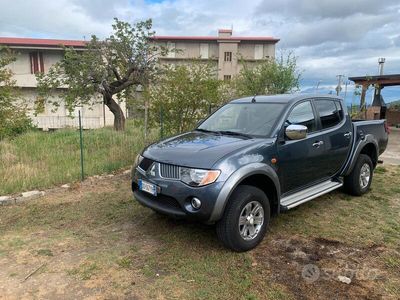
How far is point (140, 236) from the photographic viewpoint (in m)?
4.00

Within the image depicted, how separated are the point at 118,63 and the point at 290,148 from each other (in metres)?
12.8

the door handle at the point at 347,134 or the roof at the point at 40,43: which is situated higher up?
the roof at the point at 40,43

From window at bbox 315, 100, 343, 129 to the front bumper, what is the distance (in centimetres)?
236

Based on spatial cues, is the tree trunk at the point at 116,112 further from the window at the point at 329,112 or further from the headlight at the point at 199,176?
the headlight at the point at 199,176

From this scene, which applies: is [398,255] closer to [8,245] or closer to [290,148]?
[290,148]

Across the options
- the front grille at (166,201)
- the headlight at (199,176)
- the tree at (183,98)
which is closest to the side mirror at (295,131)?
the headlight at (199,176)

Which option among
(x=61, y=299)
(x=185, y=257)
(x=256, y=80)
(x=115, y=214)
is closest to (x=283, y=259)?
(x=185, y=257)

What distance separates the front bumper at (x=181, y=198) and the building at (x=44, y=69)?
20.8 m

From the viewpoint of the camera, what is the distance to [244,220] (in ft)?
11.5

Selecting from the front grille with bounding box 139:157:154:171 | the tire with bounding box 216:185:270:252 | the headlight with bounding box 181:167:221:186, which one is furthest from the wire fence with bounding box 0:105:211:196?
the tire with bounding box 216:185:270:252

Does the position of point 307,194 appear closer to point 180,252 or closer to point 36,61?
point 180,252

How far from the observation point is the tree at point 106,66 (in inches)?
573

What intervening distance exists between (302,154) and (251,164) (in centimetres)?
103

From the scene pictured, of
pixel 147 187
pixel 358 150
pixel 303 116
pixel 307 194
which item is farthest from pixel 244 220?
pixel 358 150
